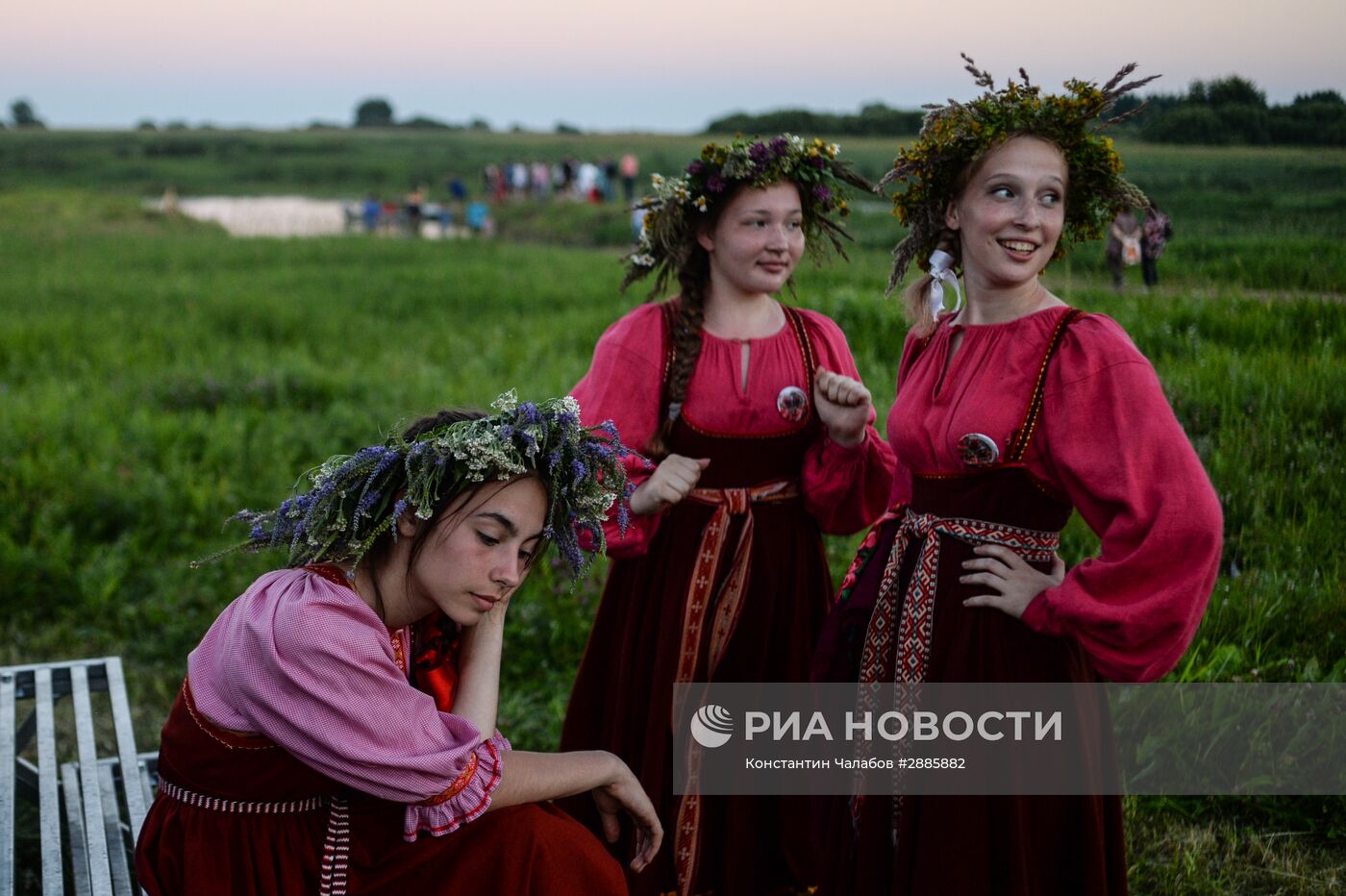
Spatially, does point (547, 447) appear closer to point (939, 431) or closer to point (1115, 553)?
point (939, 431)

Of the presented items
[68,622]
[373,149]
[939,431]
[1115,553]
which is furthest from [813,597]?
[373,149]

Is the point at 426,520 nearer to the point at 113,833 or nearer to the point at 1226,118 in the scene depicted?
the point at 113,833

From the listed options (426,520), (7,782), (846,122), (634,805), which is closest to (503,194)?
(846,122)

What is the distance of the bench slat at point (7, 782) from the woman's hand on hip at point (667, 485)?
1.77 meters

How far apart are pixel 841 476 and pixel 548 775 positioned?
1218 millimetres

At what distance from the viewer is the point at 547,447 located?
2.30 meters

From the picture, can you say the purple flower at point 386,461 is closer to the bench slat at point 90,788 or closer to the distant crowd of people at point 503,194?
the bench slat at point 90,788

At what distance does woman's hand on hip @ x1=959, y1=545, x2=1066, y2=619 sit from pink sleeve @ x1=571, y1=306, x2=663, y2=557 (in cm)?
96

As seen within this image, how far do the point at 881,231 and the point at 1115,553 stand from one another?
5.55 metres

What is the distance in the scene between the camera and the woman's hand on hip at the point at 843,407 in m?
2.95

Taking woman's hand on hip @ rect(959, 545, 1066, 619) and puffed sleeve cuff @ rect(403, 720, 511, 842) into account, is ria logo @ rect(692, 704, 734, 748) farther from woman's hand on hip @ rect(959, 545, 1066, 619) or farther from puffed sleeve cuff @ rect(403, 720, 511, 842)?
puffed sleeve cuff @ rect(403, 720, 511, 842)

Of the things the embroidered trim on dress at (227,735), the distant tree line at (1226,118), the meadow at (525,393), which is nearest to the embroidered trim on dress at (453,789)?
the embroidered trim on dress at (227,735)

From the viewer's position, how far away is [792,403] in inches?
122

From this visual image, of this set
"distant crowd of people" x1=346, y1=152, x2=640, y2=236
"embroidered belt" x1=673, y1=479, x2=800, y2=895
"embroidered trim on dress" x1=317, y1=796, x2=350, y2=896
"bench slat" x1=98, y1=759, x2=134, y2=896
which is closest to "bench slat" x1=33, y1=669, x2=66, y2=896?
"bench slat" x1=98, y1=759, x2=134, y2=896
